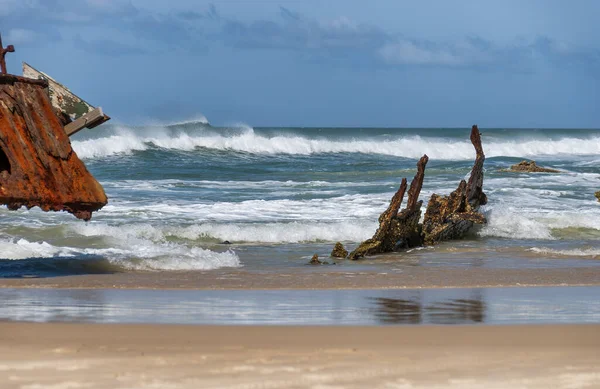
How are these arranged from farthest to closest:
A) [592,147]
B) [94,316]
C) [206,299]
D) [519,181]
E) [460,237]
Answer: [592,147], [519,181], [460,237], [206,299], [94,316]

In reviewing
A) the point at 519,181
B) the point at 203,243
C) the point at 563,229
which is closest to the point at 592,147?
the point at 519,181

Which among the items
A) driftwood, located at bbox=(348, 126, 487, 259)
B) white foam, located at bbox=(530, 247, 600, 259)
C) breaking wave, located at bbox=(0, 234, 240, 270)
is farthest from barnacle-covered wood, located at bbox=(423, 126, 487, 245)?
breaking wave, located at bbox=(0, 234, 240, 270)

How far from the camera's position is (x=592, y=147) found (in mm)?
56062

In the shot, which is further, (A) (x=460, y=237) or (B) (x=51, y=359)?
(A) (x=460, y=237)

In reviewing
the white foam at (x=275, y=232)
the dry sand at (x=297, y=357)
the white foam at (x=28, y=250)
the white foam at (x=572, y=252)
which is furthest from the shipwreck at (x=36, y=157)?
the white foam at (x=572, y=252)

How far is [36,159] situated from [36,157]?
18 millimetres

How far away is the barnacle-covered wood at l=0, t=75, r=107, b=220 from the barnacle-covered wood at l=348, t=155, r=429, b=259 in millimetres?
3756

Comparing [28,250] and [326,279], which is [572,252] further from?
[28,250]

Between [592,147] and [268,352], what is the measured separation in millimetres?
54262

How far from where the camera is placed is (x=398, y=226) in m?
11.4

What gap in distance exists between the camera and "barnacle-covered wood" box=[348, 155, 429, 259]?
1103 centimetres

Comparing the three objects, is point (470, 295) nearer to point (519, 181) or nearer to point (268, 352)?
point (268, 352)

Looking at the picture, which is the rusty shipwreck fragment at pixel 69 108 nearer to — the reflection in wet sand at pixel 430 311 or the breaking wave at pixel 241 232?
the reflection in wet sand at pixel 430 311

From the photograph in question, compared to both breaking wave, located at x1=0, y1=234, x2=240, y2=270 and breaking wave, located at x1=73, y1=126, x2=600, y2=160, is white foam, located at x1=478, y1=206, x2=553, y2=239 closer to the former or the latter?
breaking wave, located at x1=0, y1=234, x2=240, y2=270
